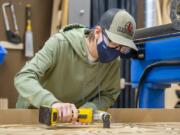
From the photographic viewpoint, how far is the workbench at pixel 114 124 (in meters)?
1.35

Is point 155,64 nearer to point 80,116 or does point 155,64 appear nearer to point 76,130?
point 80,116

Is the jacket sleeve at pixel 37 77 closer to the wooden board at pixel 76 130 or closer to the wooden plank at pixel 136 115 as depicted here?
the wooden board at pixel 76 130

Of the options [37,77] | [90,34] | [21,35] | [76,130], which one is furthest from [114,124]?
[21,35]

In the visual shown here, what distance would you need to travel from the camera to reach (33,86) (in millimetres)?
1721

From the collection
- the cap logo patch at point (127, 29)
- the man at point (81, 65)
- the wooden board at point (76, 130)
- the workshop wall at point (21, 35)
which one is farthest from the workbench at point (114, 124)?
the workshop wall at point (21, 35)

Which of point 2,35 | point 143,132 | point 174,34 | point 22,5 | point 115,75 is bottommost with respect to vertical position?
point 143,132

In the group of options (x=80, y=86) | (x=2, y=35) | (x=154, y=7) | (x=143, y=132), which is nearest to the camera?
(x=143, y=132)

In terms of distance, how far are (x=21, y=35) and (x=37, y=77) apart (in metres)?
1.66

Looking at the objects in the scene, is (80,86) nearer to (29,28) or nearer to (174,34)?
(174,34)

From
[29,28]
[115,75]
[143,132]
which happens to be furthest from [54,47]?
[29,28]

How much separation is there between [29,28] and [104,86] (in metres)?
1.47

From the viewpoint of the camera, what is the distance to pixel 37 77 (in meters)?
1.82

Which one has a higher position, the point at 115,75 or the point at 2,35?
the point at 2,35

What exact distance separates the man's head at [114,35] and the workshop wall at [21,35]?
158 cm
